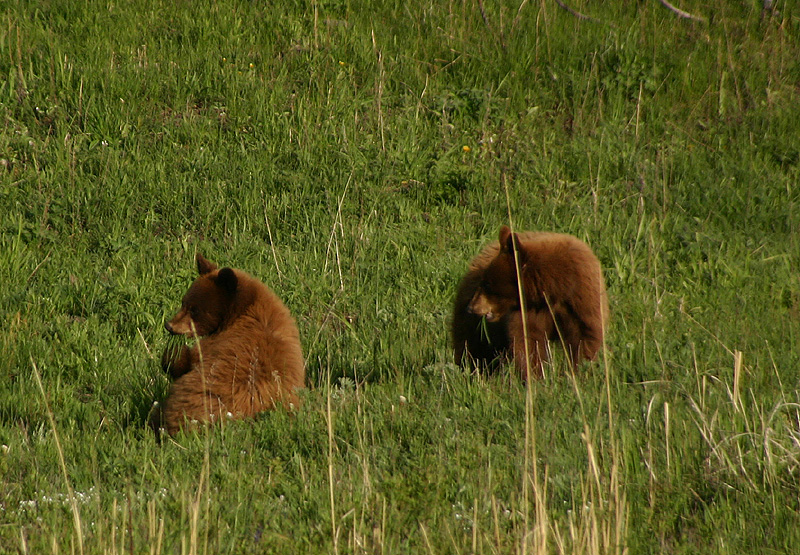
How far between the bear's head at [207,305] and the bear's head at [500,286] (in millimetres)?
1355

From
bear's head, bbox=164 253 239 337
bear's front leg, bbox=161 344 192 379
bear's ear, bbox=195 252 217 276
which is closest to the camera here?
bear's front leg, bbox=161 344 192 379

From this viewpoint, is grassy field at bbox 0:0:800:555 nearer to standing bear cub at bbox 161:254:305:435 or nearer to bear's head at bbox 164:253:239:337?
standing bear cub at bbox 161:254:305:435

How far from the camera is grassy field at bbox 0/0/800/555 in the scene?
11.6 feet

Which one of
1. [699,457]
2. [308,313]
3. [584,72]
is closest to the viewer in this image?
[699,457]

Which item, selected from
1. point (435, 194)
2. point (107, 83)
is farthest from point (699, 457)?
point (107, 83)

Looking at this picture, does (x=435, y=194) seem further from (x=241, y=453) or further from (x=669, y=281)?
(x=241, y=453)

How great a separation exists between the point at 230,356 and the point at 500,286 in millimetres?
1571

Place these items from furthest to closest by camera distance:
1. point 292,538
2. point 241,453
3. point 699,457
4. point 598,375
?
point 598,375 → point 241,453 → point 699,457 → point 292,538

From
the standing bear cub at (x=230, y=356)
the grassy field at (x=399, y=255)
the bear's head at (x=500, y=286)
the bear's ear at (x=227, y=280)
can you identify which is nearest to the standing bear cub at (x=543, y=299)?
the bear's head at (x=500, y=286)

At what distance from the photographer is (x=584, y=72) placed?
8.66m

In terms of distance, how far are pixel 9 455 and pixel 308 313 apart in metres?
2.49

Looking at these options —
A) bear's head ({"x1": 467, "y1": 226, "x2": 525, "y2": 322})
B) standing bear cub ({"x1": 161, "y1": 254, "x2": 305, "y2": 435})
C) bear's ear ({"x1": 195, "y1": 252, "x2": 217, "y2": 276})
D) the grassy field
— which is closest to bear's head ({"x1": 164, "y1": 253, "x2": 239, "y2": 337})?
standing bear cub ({"x1": 161, "y1": 254, "x2": 305, "y2": 435})

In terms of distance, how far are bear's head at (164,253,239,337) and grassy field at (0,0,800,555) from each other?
1.41ft

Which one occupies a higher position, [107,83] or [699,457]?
[107,83]
